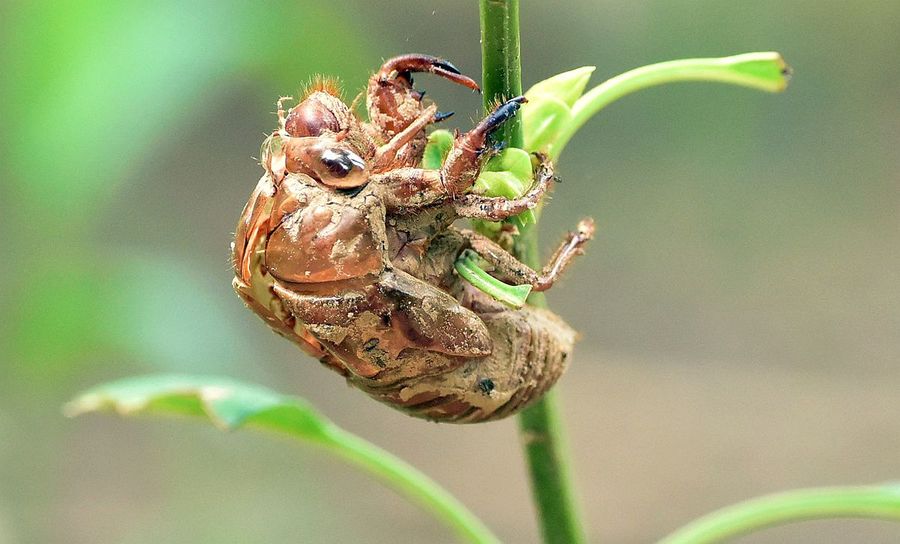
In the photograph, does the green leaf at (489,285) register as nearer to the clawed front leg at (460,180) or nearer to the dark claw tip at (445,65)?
the clawed front leg at (460,180)

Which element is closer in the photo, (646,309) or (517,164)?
(517,164)

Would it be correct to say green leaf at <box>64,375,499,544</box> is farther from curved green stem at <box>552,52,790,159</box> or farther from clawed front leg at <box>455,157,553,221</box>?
curved green stem at <box>552,52,790,159</box>

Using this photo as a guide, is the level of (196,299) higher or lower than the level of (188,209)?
lower

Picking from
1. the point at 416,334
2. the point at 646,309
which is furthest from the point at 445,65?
the point at 646,309

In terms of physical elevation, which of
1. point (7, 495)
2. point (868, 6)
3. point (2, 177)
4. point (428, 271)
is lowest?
point (7, 495)

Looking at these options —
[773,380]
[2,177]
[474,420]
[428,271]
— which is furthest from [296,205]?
[773,380]

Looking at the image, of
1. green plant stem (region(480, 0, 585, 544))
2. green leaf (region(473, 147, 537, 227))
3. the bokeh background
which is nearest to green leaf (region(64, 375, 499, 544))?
green plant stem (region(480, 0, 585, 544))

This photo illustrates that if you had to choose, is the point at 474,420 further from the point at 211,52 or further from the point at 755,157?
the point at 755,157

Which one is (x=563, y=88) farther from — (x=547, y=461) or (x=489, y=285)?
(x=547, y=461)
